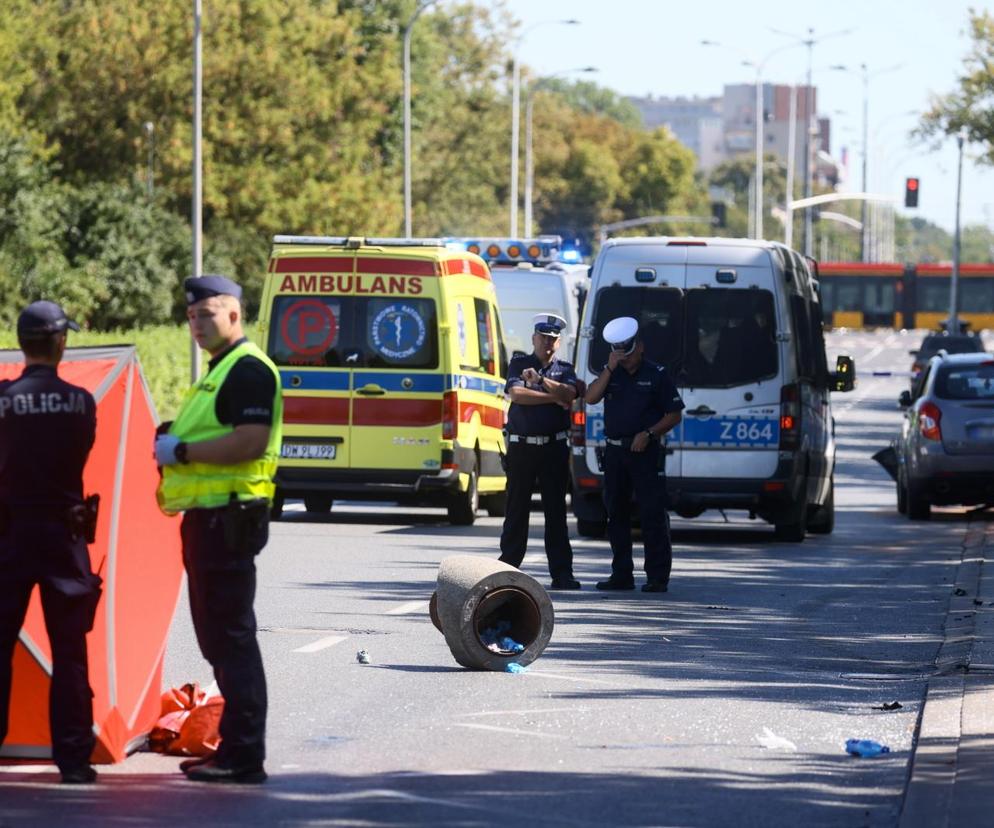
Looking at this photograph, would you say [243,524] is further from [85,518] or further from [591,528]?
[591,528]

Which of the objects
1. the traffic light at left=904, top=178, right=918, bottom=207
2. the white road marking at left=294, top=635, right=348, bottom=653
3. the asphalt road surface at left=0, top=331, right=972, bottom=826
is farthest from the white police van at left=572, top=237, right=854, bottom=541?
the traffic light at left=904, top=178, right=918, bottom=207

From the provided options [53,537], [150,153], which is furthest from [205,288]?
[150,153]

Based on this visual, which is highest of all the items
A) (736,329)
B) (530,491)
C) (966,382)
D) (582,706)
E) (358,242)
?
(358,242)

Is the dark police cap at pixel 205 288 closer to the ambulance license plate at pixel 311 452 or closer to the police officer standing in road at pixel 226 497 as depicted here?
the police officer standing in road at pixel 226 497

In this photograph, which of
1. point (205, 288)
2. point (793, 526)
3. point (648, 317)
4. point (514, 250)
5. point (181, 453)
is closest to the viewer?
point (181, 453)

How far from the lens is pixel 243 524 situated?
25.5 ft

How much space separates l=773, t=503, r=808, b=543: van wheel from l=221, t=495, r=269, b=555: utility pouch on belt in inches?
468

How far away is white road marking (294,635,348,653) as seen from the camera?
11543mm

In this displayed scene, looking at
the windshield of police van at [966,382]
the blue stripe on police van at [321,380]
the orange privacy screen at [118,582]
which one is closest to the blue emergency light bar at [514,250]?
the windshield of police van at [966,382]

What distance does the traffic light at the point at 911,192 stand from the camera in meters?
67.8

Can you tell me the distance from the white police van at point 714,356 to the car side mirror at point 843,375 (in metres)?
1.59

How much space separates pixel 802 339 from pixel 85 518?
487 inches

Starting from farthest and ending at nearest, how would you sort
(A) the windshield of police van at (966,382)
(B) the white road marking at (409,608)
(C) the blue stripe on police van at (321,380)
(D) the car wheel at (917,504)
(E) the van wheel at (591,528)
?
1. (D) the car wheel at (917,504)
2. (A) the windshield of police van at (966,382)
3. (C) the blue stripe on police van at (321,380)
4. (E) the van wheel at (591,528)
5. (B) the white road marking at (409,608)

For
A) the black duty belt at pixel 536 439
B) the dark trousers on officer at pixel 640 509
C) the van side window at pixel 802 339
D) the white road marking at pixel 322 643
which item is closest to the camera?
the white road marking at pixel 322 643
